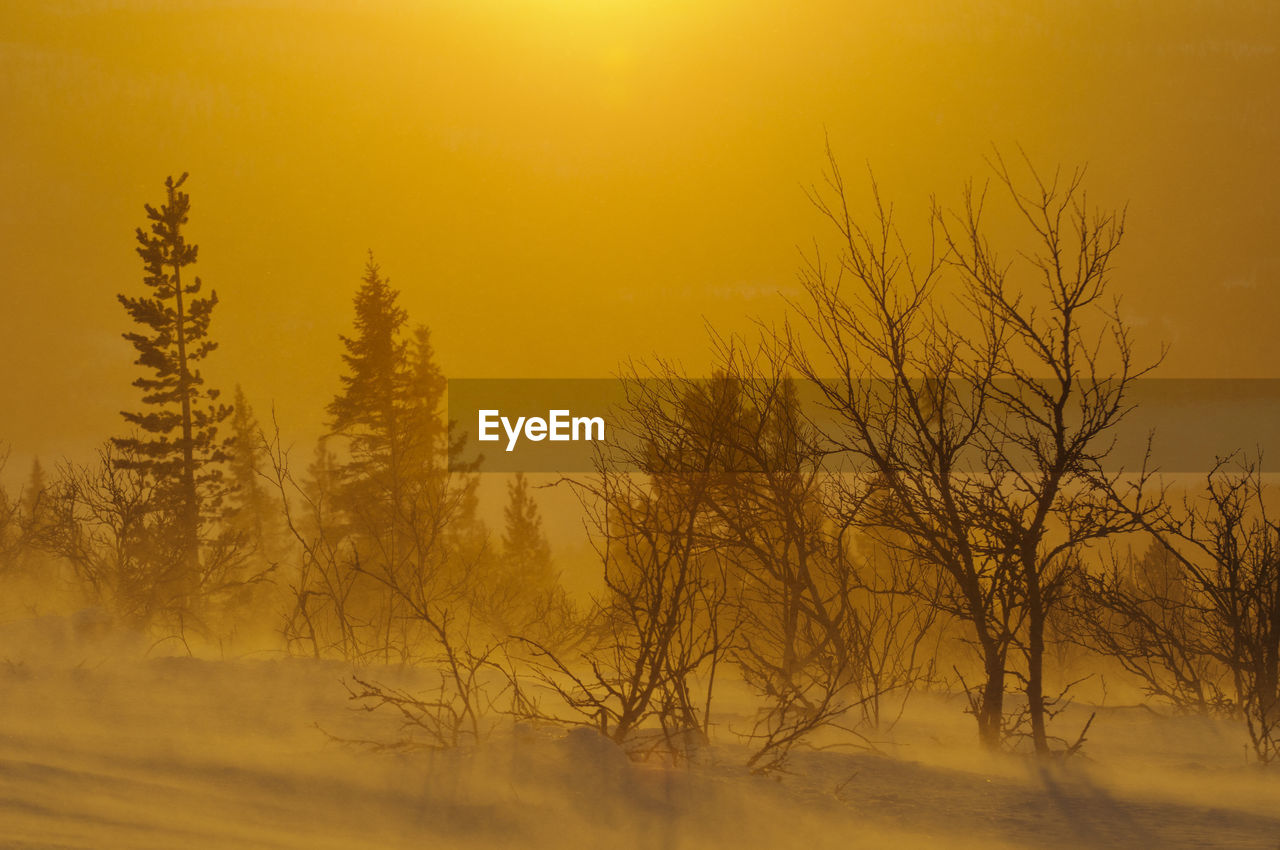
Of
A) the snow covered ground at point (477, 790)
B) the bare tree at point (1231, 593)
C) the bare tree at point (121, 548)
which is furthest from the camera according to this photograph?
the bare tree at point (121, 548)

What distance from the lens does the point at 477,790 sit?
5730mm

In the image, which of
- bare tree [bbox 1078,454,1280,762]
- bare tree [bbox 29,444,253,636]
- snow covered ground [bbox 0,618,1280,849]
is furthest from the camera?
bare tree [bbox 29,444,253,636]

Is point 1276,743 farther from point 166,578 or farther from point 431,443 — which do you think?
point 431,443

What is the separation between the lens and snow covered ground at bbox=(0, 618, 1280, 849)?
5188 millimetres

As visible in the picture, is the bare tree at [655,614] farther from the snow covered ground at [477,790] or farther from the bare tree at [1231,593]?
the bare tree at [1231,593]

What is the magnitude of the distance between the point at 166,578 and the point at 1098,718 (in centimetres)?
2423

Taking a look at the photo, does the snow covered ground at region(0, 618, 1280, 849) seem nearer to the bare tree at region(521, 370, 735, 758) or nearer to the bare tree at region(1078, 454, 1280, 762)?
the bare tree at region(521, 370, 735, 758)

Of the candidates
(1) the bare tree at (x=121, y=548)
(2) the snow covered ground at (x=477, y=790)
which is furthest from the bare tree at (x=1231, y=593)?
(1) the bare tree at (x=121, y=548)

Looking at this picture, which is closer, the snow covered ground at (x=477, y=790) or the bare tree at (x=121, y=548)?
the snow covered ground at (x=477, y=790)

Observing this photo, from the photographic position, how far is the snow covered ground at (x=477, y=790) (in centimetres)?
519

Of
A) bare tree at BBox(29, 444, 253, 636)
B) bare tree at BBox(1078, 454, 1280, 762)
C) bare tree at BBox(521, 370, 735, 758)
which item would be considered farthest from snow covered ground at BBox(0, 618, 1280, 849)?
bare tree at BBox(29, 444, 253, 636)

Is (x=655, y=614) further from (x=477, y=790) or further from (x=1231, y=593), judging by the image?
(x=1231, y=593)

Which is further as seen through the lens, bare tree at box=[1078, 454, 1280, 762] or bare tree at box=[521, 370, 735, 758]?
bare tree at box=[1078, 454, 1280, 762]

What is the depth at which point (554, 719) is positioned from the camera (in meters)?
6.72
